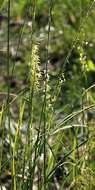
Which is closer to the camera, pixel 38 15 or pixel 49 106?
pixel 49 106

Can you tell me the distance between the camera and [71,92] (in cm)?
289

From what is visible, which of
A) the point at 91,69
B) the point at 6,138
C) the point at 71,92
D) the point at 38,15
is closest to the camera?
the point at 6,138

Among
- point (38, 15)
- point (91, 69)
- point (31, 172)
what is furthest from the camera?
point (38, 15)

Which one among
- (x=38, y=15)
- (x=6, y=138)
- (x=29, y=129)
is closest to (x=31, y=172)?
(x=29, y=129)

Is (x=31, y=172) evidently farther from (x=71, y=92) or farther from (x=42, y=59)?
(x=42, y=59)

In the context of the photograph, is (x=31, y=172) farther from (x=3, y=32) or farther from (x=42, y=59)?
(x=3, y=32)

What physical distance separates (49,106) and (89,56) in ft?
6.10

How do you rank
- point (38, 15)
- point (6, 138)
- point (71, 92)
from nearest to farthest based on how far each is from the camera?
point (6, 138) < point (71, 92) < point (38, 15)

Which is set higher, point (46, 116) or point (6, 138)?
point (46, 116)

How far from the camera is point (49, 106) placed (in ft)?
4.92

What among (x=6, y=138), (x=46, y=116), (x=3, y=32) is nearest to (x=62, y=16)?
(x=3, y=32)

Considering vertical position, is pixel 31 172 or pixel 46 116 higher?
pixel 46 116

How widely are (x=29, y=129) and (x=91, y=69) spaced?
→ 64.6 inches

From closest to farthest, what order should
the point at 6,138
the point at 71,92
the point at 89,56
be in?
the point at 6,138 → the point at 71,92 → the point at 89,56
